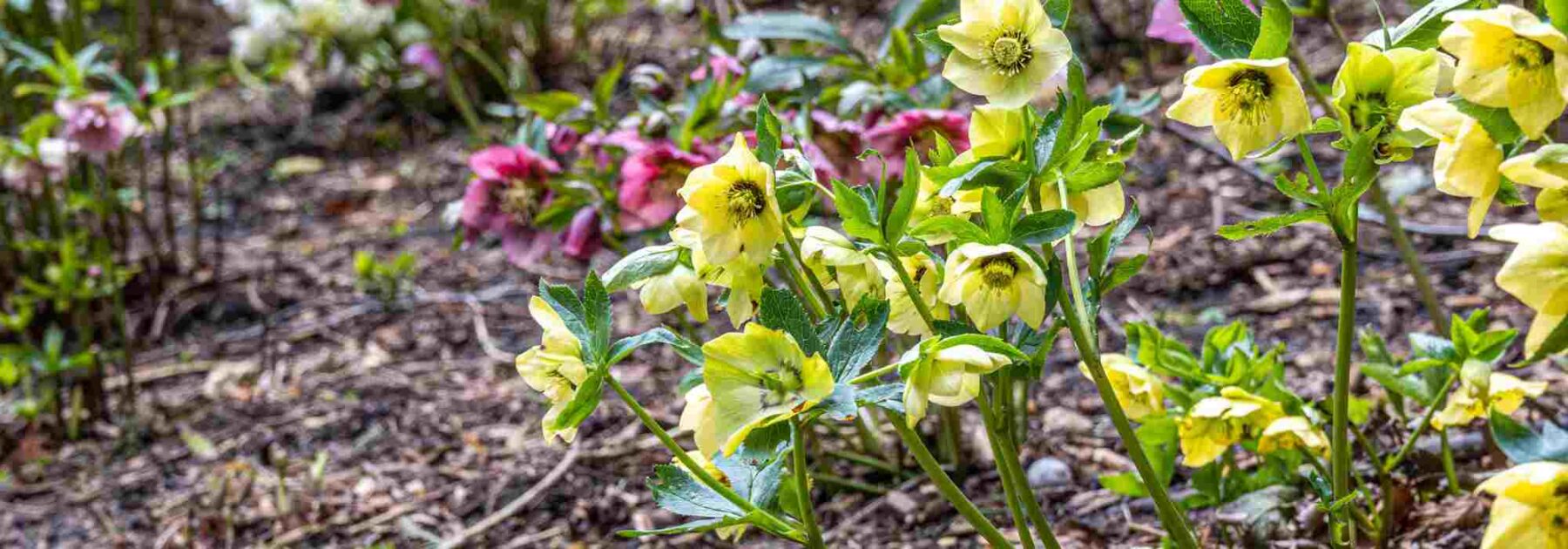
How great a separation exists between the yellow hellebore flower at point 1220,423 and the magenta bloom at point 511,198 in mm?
666

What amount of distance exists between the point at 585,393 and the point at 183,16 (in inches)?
153

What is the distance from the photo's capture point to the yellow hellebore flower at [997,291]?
659mm

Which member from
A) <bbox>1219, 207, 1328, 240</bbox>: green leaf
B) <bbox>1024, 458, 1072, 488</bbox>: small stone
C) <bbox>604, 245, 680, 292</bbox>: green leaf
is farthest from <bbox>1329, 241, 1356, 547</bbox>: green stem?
<bbox>1024, 458, 1072, 488</bbox>: small stone

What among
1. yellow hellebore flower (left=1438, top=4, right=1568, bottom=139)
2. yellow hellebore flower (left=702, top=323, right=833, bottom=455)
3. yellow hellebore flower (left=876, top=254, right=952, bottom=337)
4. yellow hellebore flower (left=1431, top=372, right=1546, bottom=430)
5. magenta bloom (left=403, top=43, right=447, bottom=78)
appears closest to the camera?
yellow hellebore flower (left=1438, top=4, right=1568, bottom=139)

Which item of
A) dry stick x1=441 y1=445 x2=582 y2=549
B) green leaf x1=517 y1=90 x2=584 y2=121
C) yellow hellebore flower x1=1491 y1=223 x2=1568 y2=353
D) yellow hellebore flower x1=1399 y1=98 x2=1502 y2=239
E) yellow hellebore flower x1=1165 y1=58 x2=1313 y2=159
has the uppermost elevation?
green leaf x1=517 y1=90 x2=584 y2=121

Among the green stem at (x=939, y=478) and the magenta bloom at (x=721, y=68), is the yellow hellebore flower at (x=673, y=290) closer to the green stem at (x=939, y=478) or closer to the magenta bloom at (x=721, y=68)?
the green stem at (x=939, y=478)

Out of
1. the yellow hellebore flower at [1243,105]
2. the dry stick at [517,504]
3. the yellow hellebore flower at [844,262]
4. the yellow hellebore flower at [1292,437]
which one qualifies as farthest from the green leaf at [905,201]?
the dry stick at [517,504]

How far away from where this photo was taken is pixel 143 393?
1974mm

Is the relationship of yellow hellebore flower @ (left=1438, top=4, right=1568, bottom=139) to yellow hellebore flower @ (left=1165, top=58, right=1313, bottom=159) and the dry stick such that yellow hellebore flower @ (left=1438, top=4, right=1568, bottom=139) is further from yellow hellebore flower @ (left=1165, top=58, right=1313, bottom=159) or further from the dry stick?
the dry stick

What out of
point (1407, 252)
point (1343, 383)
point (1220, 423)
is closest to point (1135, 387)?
point (1220, 423)

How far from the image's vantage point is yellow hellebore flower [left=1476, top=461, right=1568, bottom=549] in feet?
1.78

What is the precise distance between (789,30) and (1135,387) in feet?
1.76

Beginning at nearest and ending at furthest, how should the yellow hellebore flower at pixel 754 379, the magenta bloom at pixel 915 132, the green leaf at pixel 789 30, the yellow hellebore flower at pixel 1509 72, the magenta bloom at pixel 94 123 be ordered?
the yellow hellebore flower at pixel 1509 72, the yellow hellebore flower at pixel 754 379, the magenta bloom at pixel 915 132, the green leaf at pixel 789 30, the magenta bloom at pixel 94 123

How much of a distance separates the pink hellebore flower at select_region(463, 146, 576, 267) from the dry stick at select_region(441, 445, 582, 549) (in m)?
0.31
